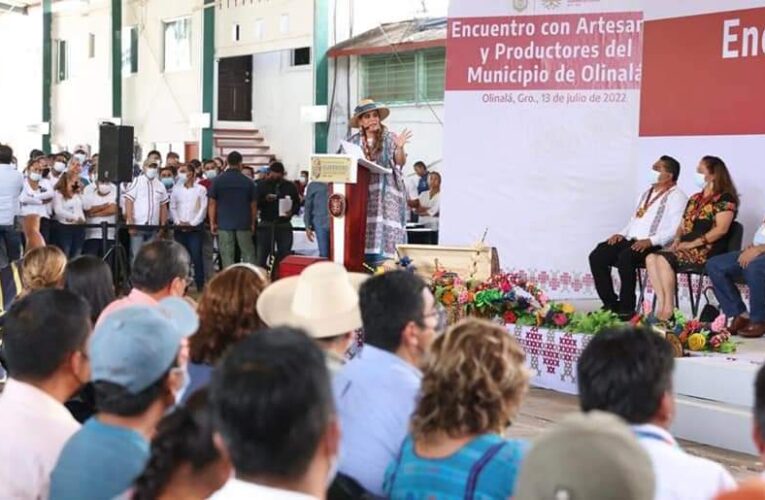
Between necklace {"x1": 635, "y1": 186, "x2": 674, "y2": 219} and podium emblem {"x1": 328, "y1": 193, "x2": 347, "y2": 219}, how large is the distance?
2004 mm

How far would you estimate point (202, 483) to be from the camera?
1805mm

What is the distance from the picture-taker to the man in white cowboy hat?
9.22 feet

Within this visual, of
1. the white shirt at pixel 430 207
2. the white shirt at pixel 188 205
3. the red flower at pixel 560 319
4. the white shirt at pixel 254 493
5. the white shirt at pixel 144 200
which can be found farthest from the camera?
the white shirt at pixel 430 207

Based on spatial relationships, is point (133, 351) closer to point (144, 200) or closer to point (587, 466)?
point (587, 466)

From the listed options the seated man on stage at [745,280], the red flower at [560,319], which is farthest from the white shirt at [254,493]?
the seated man on stage at [745,280]

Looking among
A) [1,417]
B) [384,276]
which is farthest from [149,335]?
[384,276]

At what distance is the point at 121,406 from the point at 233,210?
8.67 metres

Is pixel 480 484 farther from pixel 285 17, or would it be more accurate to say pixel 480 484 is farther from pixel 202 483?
pixel 285 17

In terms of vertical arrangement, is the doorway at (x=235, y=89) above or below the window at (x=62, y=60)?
below

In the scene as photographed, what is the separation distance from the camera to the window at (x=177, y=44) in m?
18.8

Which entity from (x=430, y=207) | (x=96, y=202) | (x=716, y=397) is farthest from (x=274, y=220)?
(x=716, y=397)

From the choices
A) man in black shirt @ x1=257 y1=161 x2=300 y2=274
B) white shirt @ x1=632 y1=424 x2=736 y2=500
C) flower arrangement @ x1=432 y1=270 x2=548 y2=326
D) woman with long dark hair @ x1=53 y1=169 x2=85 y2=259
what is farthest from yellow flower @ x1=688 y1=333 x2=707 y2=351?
woman with long dark hair @ x1=53 y1=169 x2=85 y2=259

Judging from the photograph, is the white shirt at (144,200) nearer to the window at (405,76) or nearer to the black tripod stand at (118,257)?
the black tripod stand at (118,257)

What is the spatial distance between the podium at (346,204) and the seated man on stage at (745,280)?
2.22 meters
